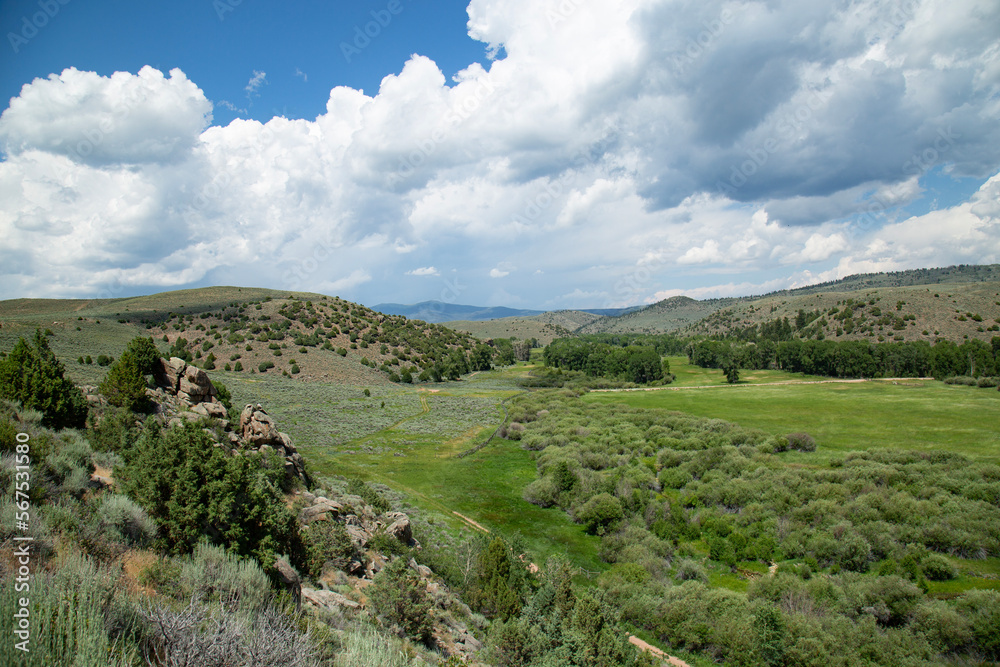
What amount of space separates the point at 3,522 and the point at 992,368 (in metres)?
116

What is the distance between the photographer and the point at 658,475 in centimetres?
3819

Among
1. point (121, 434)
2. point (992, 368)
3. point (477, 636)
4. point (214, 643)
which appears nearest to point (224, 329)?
point (121, 434)

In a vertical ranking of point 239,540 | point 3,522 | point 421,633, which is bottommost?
point 421,633

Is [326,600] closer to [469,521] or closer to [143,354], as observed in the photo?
[143,354]

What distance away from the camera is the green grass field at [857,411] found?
41.2 metres

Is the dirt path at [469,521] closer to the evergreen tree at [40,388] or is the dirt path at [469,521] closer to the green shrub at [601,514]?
the green shrub at [601,514]

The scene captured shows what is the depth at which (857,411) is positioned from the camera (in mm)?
56656

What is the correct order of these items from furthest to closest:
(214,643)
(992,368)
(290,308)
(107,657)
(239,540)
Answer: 1. (290,308)
2. (992,368)
3. (239,540)
4. (214,643)
5. (107,657)

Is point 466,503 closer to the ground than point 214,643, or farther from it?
closer to the ground

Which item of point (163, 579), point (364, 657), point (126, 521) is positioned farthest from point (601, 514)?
point (163, 579)

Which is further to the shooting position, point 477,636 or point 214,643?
point 477,636

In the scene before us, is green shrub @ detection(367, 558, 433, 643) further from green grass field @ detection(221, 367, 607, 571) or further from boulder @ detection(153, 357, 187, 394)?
boulder @ detection(153, 357, 187, 394)

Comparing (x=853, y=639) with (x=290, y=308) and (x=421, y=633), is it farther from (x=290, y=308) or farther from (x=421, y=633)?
(x=290, y=308)

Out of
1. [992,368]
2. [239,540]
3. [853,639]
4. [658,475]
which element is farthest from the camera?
[992,368]
